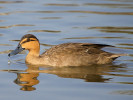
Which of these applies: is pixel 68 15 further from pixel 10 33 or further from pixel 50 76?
pixel 50 76

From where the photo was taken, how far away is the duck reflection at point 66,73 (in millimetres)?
10180

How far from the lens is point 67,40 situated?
1413 centimetres

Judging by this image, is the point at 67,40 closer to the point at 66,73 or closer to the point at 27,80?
the point at 66,73

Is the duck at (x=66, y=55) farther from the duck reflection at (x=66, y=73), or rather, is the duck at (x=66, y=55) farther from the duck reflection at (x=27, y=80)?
the duck reflection at (x=27, y=80)

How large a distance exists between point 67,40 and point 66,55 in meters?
2.43

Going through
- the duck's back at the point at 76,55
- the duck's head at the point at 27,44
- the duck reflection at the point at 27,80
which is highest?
the duck's head at the point at 27,44

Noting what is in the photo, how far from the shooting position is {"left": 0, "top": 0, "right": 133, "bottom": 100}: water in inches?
368

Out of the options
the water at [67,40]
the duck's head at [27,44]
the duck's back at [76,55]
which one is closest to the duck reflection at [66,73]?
the water at [67,40]

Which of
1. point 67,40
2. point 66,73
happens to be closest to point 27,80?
point 66,73

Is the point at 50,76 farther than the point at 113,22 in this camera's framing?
No

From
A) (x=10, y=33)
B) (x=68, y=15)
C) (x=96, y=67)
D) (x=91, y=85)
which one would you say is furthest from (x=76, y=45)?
(x=68, y=15)

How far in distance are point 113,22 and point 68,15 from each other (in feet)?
6.63

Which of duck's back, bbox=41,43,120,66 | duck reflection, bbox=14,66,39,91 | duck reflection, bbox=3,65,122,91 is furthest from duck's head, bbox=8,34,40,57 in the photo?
duck reflection, bbox=14,66,39,91

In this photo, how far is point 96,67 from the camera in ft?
38.4
